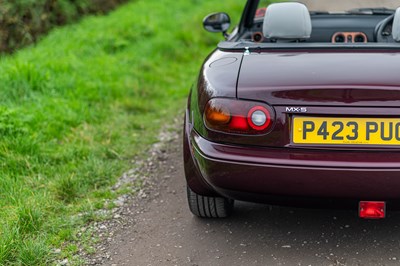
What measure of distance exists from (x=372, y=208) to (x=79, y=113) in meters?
3.54

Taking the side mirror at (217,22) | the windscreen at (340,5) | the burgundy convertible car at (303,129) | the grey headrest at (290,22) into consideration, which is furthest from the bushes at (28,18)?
the burgundy convertible car at (303,129)

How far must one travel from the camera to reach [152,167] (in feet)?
17.4

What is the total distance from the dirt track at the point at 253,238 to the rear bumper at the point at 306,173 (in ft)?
1.57

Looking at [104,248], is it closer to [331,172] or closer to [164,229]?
[164,229]

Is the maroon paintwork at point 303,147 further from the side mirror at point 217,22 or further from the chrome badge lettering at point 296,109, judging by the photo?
the side mirror at point 217,22

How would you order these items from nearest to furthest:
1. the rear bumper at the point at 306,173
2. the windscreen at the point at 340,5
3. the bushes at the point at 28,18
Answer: the rear bumper at the point at 306,173 < the windscreen at the point at 340,5 < the bushes at the point at 28,18

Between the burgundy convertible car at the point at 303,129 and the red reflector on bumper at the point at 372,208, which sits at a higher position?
the burgundy convertible car at the point at 303,129

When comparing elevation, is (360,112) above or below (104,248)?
above

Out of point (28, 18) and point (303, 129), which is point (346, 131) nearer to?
point (303, 129)

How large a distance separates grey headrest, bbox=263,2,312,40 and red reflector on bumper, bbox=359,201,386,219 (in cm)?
132

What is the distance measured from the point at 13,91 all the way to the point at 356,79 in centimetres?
394

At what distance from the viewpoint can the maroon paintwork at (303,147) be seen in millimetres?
3244

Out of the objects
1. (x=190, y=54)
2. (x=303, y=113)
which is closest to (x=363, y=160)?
(x=303, y=113)

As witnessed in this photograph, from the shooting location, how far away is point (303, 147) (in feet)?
10.8
